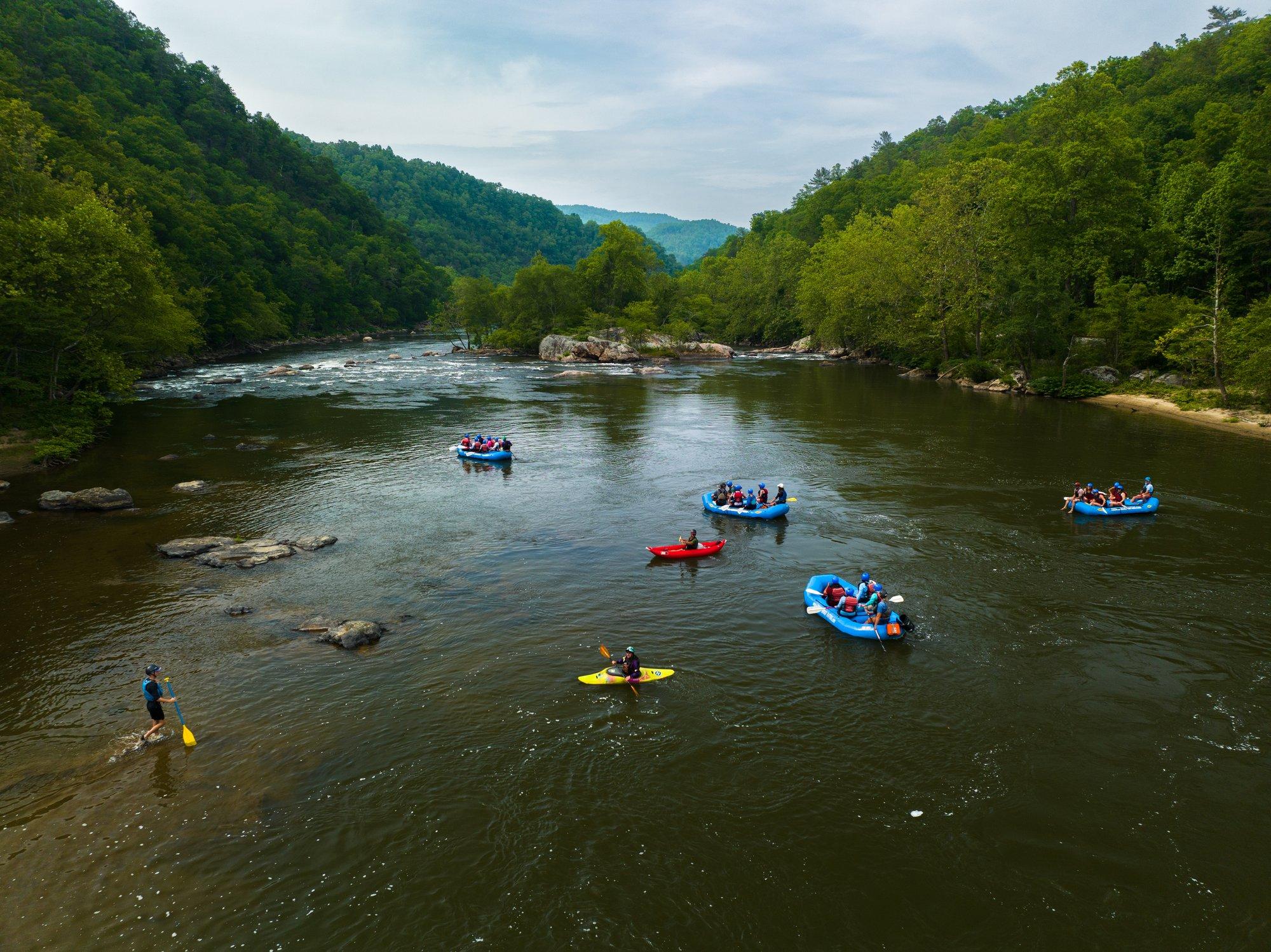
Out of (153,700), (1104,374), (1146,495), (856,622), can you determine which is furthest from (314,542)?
A: (1104,374)

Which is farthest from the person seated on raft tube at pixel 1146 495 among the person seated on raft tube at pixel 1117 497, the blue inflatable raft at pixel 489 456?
the blue inflatable raft at pixel 489 456

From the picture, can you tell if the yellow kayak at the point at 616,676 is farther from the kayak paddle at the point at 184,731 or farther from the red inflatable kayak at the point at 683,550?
the kayak paddle at the point at 184,731

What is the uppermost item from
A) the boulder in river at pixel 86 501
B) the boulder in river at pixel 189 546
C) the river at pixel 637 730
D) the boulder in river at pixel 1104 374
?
the boulder in river at pixel 1104 374

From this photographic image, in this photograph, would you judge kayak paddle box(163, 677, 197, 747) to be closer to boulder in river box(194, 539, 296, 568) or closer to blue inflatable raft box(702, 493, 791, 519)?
boulder in river box(194, 539, 296, 568)

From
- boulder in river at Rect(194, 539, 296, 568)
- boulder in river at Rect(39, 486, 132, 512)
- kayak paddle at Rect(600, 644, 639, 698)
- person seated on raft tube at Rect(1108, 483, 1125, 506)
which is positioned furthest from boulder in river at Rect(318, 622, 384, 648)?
person seated on raft tube at Rect(1108, 483, 1125, 506)

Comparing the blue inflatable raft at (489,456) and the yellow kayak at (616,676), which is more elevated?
the blue inflatable raft at (489,456)

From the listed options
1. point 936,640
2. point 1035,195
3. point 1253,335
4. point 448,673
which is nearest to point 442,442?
point 448,673

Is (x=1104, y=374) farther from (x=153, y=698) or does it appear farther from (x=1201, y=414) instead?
(x=153, y=698)
